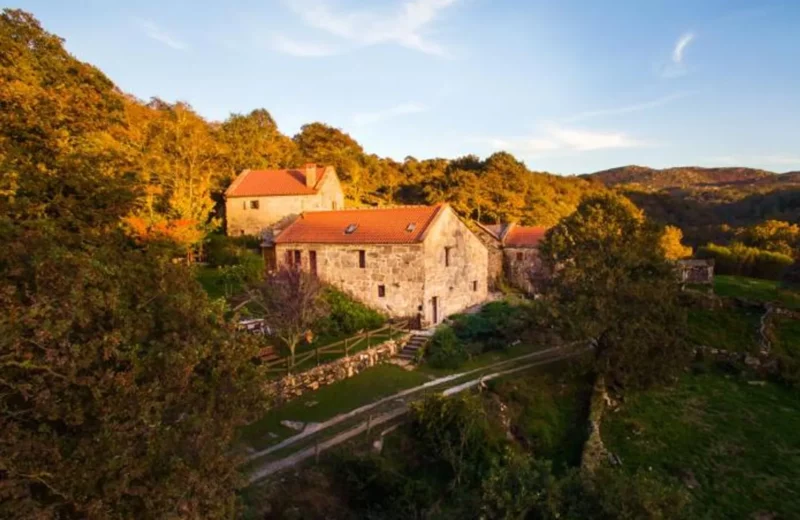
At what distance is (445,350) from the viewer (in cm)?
2167

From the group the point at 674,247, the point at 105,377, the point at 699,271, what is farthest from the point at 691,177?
the point at 105,377

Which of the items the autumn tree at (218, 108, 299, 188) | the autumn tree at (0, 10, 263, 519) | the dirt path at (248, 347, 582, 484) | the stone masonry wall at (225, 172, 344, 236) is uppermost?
the autumn tree at (218, 108, 299, 188)

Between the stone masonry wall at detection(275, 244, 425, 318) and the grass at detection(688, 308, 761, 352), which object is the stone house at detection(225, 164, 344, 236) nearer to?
the stone masonry wall at detection(275, 244, 425, 318)

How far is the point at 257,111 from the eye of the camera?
6912 cm

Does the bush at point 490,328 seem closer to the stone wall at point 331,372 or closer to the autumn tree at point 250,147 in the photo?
the stone wall at point 331,372

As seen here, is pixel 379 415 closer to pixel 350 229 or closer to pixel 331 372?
pixel 331 372

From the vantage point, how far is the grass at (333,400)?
570 inches

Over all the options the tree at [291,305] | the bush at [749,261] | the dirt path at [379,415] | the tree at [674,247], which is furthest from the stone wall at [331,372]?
the bush at [749,261]

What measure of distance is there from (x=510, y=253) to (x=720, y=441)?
22587 millimetres

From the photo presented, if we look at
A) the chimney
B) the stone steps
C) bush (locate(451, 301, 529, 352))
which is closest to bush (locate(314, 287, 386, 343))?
the stone steps

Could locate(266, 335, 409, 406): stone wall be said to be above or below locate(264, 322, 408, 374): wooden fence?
below

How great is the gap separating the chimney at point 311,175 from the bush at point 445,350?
19.7 m

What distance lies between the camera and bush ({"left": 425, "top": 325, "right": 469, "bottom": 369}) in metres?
21.2

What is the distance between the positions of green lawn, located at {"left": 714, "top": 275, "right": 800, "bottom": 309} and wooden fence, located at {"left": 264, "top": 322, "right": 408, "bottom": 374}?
69.8 feet
